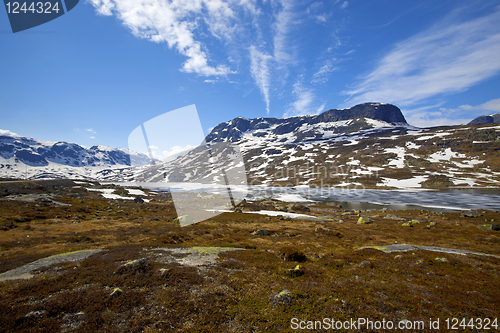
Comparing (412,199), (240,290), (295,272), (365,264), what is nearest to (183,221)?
(240,290)

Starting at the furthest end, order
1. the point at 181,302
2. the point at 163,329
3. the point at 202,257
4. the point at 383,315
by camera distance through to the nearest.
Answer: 1. the point at 202,257
2. the point at 181,302
3. the point at 383,315
4. the point at 163,329

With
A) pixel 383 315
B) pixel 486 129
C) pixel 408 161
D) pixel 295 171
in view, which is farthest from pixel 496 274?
pixel 486 129

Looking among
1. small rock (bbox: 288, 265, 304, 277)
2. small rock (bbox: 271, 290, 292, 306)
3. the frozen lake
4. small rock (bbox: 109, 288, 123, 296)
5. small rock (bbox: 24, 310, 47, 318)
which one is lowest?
the frozen lake

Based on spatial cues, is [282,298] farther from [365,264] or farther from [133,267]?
[133,267]

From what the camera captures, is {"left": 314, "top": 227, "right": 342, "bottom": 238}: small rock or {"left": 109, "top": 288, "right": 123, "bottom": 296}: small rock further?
{"left": 314, "top": 227, "right": 342, "bottom": 238}: small rock

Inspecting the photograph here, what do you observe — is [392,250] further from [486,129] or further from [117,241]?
[486,129]

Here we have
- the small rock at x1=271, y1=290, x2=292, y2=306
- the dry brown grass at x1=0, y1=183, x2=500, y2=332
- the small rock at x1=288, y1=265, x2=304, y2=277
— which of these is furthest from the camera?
the small rock at x1=288, y1=265, x2=304, y2=277

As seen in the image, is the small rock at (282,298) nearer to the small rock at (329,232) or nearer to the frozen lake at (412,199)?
the small rock at (329,232)

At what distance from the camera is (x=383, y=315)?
929 cm

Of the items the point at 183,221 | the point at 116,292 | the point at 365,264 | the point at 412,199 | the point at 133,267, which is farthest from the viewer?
the point at 412,199

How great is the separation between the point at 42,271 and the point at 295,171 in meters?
181

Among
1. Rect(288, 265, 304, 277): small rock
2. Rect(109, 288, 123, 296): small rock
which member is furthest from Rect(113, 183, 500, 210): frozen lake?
Rect(109, 288, 123, 296): small rock

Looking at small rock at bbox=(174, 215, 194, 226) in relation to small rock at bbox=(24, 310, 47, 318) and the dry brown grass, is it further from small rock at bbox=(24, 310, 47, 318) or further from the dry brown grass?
small rock at bbox=(24, 310, 47, 318)

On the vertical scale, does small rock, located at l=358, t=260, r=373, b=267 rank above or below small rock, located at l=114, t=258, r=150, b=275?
below
